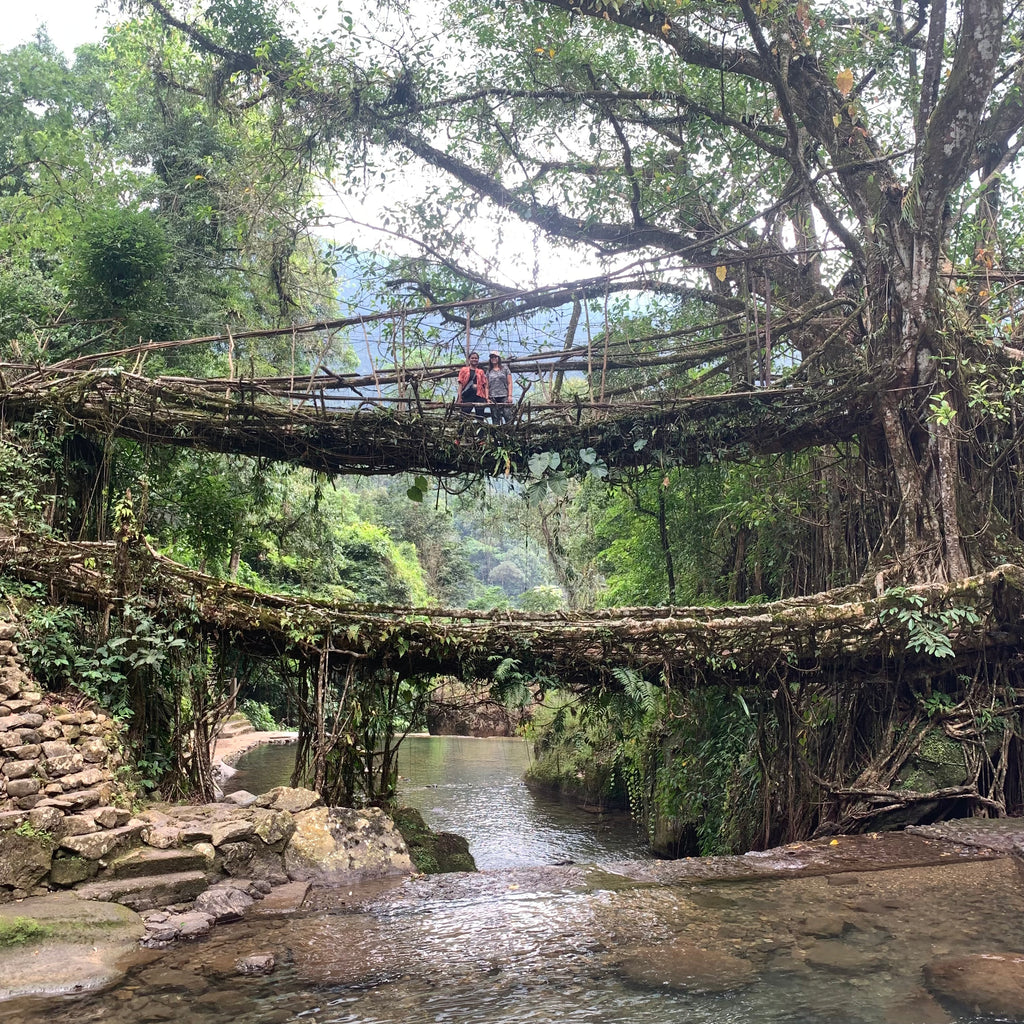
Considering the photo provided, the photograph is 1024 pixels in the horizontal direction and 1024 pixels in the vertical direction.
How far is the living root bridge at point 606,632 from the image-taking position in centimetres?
776

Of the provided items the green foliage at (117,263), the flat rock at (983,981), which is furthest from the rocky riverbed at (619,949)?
the green foliage at (117,263)

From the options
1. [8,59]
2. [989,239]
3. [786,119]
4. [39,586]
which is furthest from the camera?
[8,59]

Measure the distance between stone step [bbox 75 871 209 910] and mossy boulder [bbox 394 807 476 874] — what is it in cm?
263

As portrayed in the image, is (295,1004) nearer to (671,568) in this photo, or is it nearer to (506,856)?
(506,856)

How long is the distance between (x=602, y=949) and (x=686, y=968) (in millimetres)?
596

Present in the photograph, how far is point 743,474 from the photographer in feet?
39.7

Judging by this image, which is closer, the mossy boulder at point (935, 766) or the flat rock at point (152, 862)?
the flat rock at point (152, 862)

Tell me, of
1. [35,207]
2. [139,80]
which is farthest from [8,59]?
[139,80]

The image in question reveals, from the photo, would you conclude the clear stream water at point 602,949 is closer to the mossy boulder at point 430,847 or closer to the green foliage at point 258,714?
the mossy boulder at point 430,847

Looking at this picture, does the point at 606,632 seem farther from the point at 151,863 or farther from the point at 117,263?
the point at 117,263

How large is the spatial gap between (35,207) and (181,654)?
17.2 metres

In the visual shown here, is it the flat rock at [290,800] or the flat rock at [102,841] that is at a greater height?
the flat rock at [102,841]

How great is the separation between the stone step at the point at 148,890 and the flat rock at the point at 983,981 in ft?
16.0

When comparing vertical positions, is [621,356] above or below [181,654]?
above
